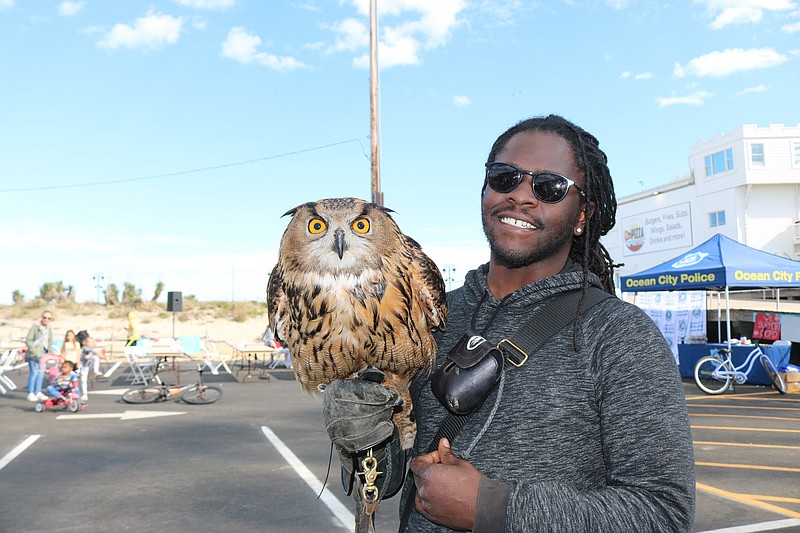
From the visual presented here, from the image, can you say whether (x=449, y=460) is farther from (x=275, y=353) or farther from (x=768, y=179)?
(x=768, y=179)

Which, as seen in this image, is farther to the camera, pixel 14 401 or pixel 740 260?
pixel 14 401

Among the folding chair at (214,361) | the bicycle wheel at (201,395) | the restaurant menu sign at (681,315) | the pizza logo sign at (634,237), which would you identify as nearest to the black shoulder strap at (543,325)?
the bicycle wheel at (201,395)

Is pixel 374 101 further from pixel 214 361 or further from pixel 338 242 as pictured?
pixel 214 361

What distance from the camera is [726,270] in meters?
12.1

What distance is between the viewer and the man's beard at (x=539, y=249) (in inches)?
73.4

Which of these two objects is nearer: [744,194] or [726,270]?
[726,270]

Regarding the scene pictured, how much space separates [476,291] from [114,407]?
12211mm

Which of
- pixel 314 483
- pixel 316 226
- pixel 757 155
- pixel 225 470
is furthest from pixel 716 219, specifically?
pixel 316 226

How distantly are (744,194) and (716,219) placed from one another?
7.37 feet

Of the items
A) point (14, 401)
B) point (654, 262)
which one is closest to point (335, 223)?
point (14, 401)

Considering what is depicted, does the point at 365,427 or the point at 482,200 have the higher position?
the point at 482,200

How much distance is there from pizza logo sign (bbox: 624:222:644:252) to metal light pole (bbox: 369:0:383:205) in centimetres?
3442

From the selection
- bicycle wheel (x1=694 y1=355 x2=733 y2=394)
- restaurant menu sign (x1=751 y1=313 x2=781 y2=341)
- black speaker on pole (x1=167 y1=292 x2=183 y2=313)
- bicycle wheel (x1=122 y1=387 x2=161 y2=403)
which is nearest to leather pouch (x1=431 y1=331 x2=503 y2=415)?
bicycle wheel (x1=122 y1=387 x2=161 y2=403)

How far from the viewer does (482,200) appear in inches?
79.0
